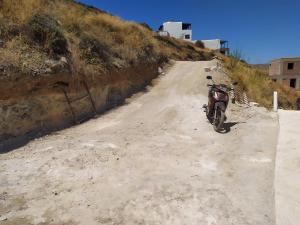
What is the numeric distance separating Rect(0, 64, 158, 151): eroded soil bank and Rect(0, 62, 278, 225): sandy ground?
483 mm

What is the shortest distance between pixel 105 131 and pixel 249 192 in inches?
184

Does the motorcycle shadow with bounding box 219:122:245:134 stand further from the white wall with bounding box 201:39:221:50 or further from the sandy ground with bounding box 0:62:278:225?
the white wall with bounding box 201:39:221:50

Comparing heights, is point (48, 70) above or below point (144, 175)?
above

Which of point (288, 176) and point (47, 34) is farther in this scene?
point (47, 34)

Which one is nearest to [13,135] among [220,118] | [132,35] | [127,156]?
[127,156]

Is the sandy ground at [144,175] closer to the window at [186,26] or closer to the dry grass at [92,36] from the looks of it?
the dry grass at [92,36]

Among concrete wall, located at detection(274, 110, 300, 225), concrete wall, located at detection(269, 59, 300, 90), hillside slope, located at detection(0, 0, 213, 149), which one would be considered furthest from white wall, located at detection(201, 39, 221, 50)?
concrete wall, located at detection(274, 110, 300, 225)

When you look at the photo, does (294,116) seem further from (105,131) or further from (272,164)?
(105,131)

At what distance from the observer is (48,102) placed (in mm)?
8781

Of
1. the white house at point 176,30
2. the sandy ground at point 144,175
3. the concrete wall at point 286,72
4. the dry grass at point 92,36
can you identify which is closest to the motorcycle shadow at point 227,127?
the sandy ground at point 144,175

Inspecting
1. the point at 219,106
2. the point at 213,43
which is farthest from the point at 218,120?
the point at 213,43

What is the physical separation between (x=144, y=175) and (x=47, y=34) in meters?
6.10

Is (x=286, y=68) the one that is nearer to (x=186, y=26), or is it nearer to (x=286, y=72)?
(x=286, y=72)

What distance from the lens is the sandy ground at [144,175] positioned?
14.6ft
